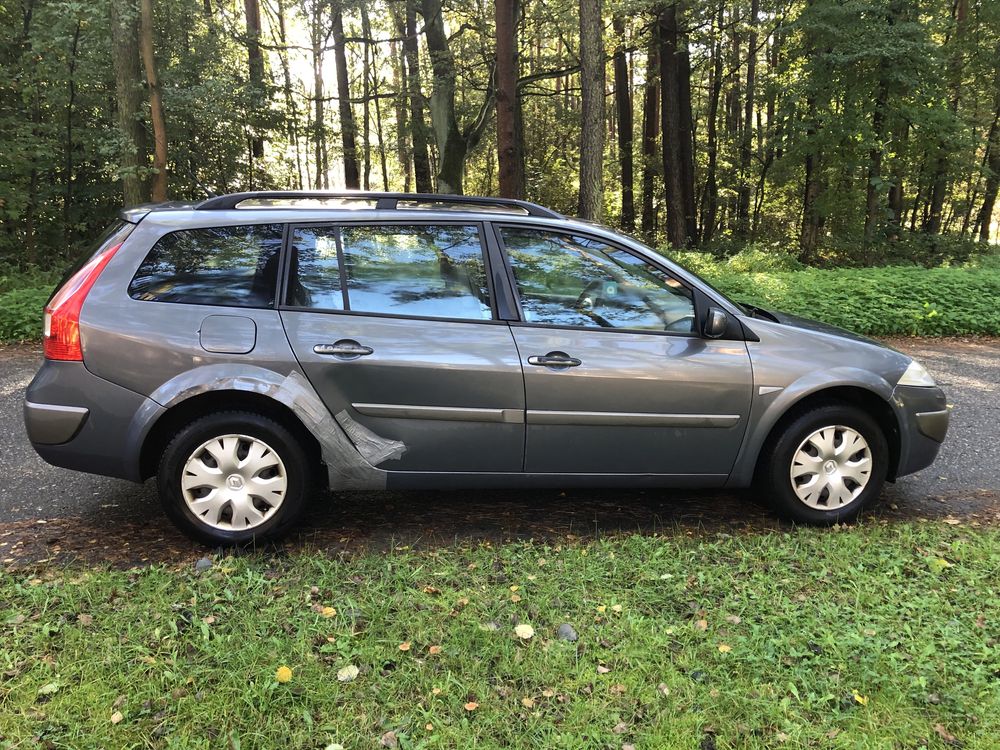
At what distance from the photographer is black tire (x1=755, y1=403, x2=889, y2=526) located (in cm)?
373

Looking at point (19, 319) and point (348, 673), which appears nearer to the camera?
point (348, 673)

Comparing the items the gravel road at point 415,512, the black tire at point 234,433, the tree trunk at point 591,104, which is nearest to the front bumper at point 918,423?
the gravel road at point 415,512

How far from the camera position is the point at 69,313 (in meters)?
3.31

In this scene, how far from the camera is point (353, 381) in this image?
341cm

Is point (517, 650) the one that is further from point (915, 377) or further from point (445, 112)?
point (445, 112)

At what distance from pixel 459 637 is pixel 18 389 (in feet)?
19.7

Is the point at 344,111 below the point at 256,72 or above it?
below

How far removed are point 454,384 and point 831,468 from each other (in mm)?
2174

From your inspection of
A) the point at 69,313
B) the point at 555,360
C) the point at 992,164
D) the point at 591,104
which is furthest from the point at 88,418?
the point at 992,164

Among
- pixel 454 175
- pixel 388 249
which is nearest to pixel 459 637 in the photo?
pixel 388 249

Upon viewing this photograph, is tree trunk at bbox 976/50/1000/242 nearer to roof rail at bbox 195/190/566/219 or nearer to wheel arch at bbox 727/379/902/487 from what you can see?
wheel arch at bbox 727/379/902/487

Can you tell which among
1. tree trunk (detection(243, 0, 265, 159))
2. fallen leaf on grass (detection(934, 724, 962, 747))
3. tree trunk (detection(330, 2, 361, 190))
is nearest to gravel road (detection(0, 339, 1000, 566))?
fallen leaf on grass (detection(934, 724, 962, 747))

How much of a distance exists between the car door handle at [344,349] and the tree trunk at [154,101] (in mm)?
8884

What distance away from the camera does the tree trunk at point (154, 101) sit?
988 cm
